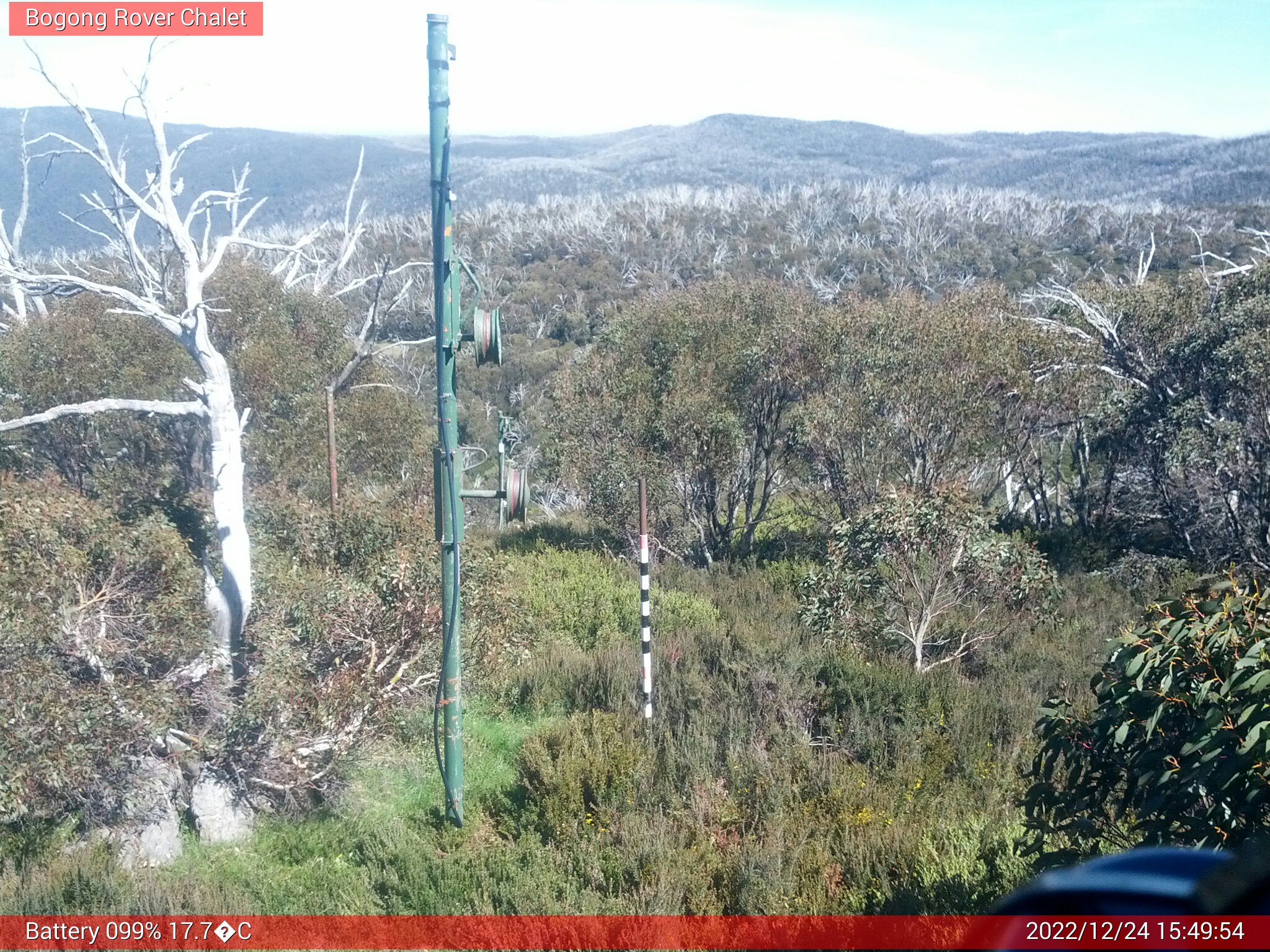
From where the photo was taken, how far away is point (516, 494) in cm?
614

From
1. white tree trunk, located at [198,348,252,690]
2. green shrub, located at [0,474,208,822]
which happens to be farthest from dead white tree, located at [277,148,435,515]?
green shrub, located at [0,474,208,822]

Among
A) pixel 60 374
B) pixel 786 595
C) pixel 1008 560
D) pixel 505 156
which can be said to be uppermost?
pixel 505 156

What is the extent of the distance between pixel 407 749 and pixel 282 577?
1583mm

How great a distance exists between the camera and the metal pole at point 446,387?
19.0ft

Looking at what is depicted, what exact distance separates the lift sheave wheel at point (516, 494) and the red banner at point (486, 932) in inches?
89.0

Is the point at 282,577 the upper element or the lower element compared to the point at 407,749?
upper

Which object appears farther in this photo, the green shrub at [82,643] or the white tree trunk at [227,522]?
the white tree trunk at [227,522]

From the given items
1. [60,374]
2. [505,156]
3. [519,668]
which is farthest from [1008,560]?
[505,156]

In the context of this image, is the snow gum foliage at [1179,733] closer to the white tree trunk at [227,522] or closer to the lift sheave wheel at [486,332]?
the lift sheave wheel at [486,332]

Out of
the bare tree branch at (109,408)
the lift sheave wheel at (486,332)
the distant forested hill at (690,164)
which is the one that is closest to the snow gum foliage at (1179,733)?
the lift sheave wheel at (486,332)

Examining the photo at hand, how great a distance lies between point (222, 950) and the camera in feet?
16.4

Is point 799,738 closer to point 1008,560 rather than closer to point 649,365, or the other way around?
point 1008,560

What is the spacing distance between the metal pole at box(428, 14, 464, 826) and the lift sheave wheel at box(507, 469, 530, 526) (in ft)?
0.98

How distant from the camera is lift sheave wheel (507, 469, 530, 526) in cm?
609
